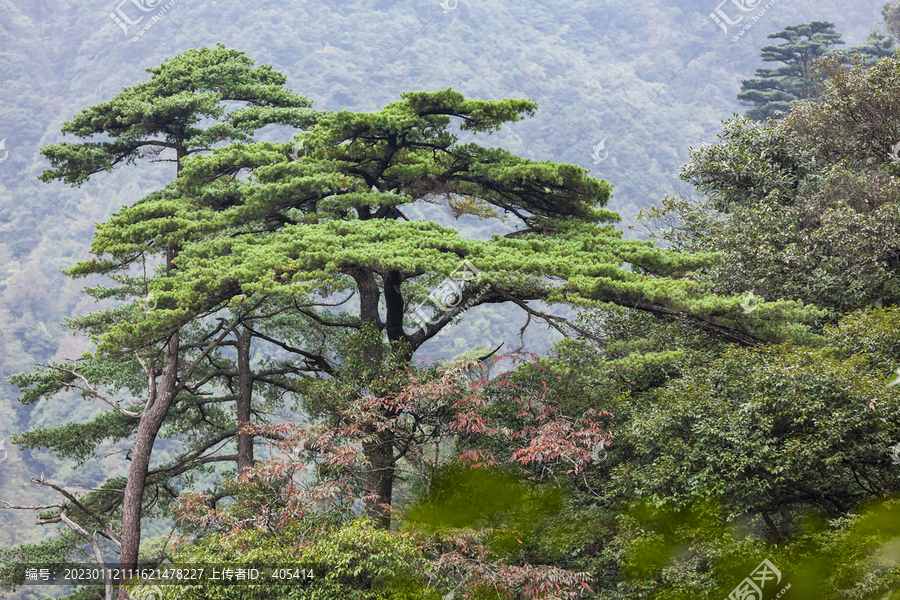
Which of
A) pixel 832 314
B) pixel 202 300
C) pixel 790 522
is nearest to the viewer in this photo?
pixel 790 522

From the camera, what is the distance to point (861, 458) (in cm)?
643

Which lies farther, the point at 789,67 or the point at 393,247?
the point at 789,67

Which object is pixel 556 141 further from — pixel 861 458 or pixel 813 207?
pixel 861 458

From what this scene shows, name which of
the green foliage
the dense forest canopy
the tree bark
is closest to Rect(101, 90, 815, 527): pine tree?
the dense forest canopy

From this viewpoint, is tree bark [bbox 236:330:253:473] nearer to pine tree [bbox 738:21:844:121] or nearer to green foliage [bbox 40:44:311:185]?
green foliage [bbox 40:44:311:185]

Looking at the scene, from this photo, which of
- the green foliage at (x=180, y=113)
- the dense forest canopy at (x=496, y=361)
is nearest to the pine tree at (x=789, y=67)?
the dense forest canopy at (x=496, y=361)

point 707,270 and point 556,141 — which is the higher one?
point 556,141

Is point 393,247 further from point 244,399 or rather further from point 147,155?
point 147,155

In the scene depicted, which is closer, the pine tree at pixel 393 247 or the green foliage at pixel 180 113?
the pine tree at pixel 393 247

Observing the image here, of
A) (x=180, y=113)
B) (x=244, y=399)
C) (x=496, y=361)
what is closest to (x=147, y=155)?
(x=180, y=113)

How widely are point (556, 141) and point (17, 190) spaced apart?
4820 centimetres

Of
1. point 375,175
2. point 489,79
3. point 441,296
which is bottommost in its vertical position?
point 441,296

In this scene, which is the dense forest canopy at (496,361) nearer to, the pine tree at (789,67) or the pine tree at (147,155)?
the pine tree at (147,155)

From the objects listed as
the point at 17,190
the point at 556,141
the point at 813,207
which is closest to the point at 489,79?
the point at 556,141
